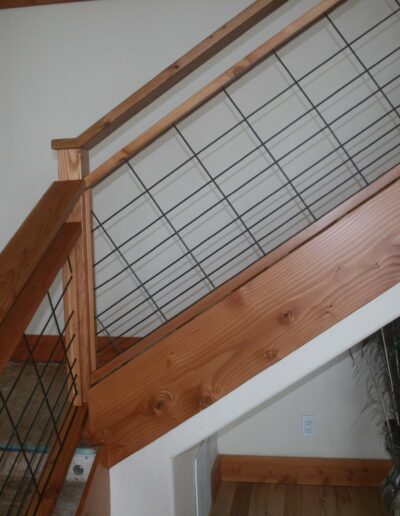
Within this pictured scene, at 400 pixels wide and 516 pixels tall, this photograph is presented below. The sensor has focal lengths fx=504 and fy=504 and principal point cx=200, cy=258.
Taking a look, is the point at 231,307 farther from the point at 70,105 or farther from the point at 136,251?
the point at 70,105

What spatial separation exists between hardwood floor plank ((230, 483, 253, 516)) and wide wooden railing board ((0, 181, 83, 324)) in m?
2.03

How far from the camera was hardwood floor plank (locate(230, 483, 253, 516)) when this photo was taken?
2.72 metres

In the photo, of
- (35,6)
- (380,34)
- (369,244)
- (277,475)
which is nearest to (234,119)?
(380,34)

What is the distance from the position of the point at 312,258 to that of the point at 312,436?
179 centimetres

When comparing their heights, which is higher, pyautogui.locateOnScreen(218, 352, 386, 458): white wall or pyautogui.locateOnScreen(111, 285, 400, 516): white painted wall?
pyautogui.locateOnScreen(218, 352, 386, 458): white wall

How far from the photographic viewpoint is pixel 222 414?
5.32 ft

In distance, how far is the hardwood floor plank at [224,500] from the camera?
8.96 ft

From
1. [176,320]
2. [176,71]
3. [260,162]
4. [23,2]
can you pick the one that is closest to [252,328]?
[176,320]

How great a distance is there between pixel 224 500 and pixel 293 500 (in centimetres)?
39

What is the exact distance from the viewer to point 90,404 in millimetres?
1655

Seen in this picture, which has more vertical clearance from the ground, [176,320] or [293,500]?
[176,320]

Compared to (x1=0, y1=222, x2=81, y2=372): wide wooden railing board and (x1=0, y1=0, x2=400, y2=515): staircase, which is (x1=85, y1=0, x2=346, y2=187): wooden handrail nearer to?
(x1=0, y1=0, x2=400, y2=515): staircase

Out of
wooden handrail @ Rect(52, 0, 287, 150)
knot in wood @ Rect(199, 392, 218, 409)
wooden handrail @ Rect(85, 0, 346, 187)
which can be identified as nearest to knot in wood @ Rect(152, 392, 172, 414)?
knot in wood @ Rect(199, 392, 218, 409)

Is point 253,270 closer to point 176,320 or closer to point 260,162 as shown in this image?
point 176,320
